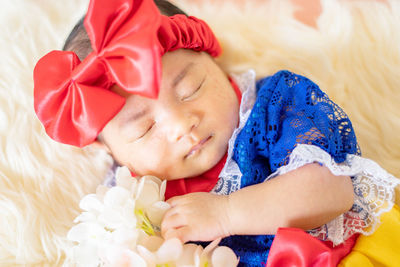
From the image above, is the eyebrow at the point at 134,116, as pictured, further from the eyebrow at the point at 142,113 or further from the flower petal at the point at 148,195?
the flower petal at the point at 148,195

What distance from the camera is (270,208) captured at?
3.15 feet

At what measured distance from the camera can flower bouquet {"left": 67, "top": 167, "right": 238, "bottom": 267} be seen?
88 centimetres

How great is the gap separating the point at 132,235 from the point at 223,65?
785 mm

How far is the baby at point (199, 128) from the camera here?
0.93 m

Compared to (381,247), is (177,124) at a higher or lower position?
higher

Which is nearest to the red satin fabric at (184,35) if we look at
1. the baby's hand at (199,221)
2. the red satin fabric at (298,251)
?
the baby's hand at (199,221)

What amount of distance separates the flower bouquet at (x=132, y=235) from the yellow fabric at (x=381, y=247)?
301 mm

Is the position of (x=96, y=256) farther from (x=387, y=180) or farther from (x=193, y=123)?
(x=387, y=180)

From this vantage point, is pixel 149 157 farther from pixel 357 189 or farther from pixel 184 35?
pixel 357 189

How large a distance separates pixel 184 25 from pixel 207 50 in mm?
164

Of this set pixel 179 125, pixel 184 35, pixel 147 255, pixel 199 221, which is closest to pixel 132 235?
pixel 147 255

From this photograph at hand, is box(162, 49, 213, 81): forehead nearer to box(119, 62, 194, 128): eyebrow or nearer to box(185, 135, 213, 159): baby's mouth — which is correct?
box(119, 62, 194, 128): eyebrow

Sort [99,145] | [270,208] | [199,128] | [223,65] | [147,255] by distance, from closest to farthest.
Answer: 1. [147,255]
2. [270,208]
3. [199,128]
4. [99,145]
5. [223,65]

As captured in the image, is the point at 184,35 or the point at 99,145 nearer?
the point at 184,35
